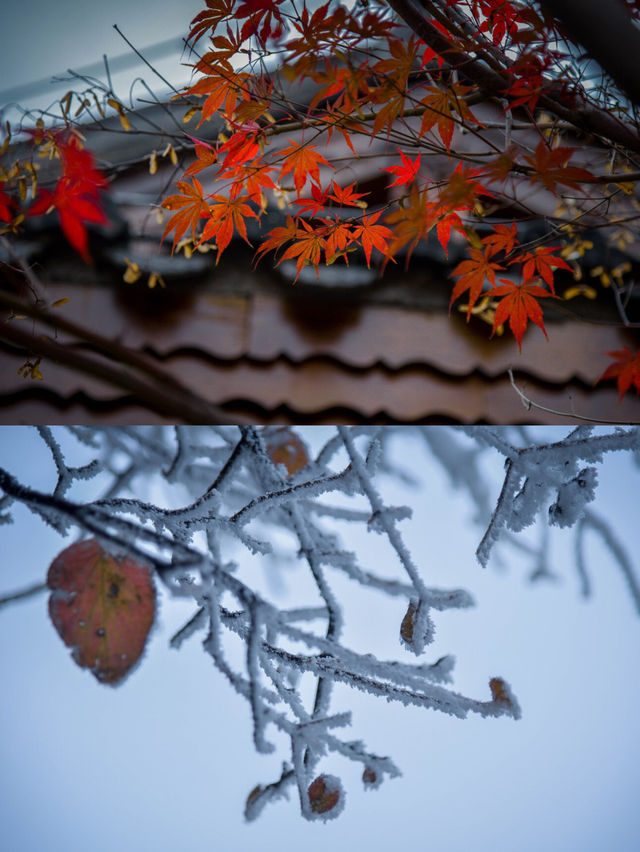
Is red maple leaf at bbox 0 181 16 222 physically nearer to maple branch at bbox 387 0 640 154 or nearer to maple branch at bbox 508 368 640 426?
maple branch at bbox 387 0 640 154

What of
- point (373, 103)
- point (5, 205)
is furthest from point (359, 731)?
point (5, 205)

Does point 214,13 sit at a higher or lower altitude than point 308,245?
higher

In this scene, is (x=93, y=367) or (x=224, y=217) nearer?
(x=93, y=367)

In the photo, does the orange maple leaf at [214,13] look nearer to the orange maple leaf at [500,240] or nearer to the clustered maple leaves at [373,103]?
the clustered maple leaves at [373,103]

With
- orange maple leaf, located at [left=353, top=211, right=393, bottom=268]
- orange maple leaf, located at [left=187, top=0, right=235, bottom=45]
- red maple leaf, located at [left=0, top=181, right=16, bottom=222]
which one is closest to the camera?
orange maple leaf, located at [left=187, top=0, right=235, bottom=45]

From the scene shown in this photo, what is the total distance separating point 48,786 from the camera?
2.39ft

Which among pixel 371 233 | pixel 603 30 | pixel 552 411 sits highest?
pixel 371 233

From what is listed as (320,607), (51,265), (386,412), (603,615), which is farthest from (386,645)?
(51,265)

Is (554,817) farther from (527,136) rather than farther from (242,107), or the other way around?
(527,136)

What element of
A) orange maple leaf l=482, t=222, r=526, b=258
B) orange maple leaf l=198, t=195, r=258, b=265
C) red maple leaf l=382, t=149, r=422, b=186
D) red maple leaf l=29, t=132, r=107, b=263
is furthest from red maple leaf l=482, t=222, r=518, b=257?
red maple leaf l=29, t=132, r=107, b=263

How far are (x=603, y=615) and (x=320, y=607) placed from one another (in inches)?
15.3

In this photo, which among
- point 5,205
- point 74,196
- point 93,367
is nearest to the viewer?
point 93,367

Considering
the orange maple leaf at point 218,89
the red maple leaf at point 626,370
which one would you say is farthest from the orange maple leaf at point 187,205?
the red maple leaf at point 626,370

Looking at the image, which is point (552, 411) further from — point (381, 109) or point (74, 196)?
point (74, 196)
